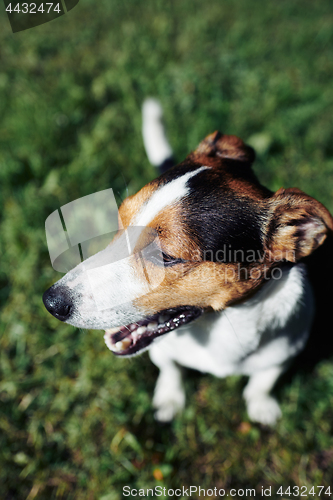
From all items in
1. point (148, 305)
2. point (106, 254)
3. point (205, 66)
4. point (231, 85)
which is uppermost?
point (205, 66)

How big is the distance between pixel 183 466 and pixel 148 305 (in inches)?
56.3

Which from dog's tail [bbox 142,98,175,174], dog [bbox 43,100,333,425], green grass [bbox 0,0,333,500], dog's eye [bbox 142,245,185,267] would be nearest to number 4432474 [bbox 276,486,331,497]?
green grass [bbox 0,0,333,500]

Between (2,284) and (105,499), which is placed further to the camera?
(2,284)

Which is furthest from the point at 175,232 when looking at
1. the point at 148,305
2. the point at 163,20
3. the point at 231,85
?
the point at 163,20

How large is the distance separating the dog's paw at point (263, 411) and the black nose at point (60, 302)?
63.9 inches

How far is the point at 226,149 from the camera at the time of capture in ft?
6.83

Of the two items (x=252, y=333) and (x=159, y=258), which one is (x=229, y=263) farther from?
(x=252, y=333)

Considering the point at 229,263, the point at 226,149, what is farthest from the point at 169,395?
the point at 226,149

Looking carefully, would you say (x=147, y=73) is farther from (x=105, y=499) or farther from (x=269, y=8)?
(x=105, y=499)

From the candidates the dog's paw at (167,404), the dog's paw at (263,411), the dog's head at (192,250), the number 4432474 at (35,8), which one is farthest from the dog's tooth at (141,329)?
the number 4432474 at (35,8)

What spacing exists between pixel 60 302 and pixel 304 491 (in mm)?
2057

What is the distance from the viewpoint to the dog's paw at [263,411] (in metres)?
2.56

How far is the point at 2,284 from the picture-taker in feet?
10.3

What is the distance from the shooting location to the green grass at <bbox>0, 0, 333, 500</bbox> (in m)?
2.43
